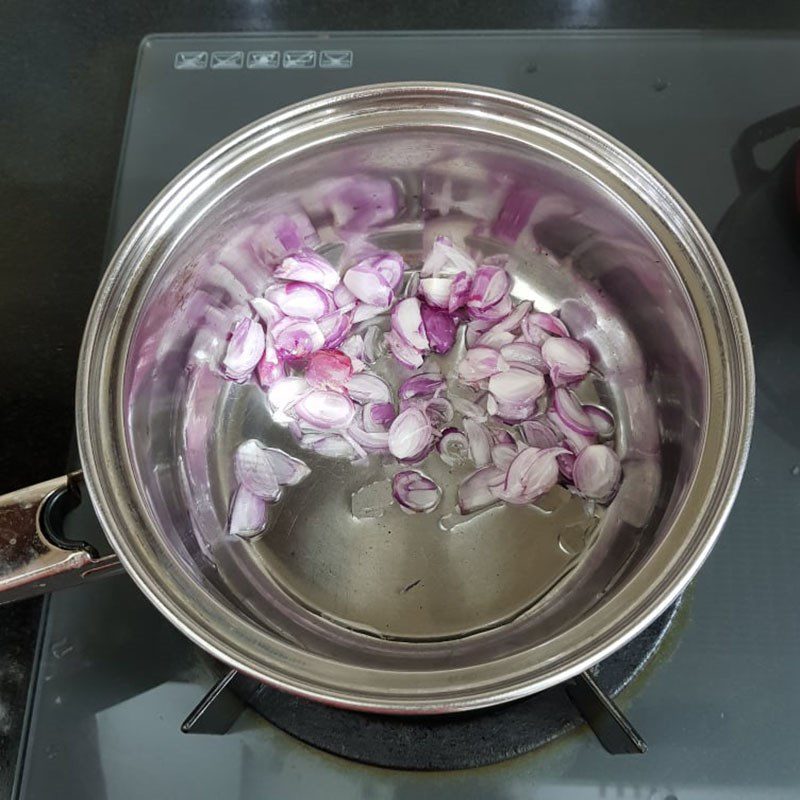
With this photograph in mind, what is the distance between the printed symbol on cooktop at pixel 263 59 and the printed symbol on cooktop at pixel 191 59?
0.18 ft

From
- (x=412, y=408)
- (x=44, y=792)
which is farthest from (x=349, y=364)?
(x=44, y=792)

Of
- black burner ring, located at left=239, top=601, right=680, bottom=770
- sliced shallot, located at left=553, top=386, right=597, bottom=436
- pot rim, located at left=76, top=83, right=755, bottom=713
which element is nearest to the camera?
pot rim, located at left=76, top=83, right=755, bottom=713

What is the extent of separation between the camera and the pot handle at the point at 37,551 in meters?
0.54

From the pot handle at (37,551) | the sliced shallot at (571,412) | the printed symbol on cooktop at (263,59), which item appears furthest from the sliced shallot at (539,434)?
the printed symbol on cooktop at (263,59)

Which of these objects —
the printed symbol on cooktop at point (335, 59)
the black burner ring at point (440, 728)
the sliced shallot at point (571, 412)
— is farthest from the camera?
the printed symbol on cooktop at point (335, 59)

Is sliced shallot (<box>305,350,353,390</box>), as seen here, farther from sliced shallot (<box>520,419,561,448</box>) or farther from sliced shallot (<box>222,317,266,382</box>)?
sliced shallot (<box>520,419,561,448</box>)

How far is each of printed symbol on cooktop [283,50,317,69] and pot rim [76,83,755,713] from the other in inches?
10.0

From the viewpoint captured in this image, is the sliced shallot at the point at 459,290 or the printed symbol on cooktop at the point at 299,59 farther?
the printed symbol on cooktop at the point at 299,59

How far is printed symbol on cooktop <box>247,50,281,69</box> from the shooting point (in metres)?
0.89

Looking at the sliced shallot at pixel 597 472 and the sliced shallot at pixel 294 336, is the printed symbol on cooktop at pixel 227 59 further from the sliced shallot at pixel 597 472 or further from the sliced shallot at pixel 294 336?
the sliced shallot at pixel 597 472

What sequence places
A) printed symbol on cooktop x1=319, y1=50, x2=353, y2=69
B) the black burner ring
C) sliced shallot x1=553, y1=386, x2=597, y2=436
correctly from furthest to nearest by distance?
printed symbol on cooktop x1=319, y1=50, x2=353, y2=69
sliced shallot x1=553, y1=386, x2=597, y2=436
the black burner ring

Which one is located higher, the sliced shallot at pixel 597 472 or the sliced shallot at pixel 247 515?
the sliced shallot at pixel 597 472

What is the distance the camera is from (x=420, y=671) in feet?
1.71

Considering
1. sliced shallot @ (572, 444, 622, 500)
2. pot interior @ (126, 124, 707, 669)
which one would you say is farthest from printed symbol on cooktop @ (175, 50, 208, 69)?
sliced shallot @ (572, 444, 622, 500)
